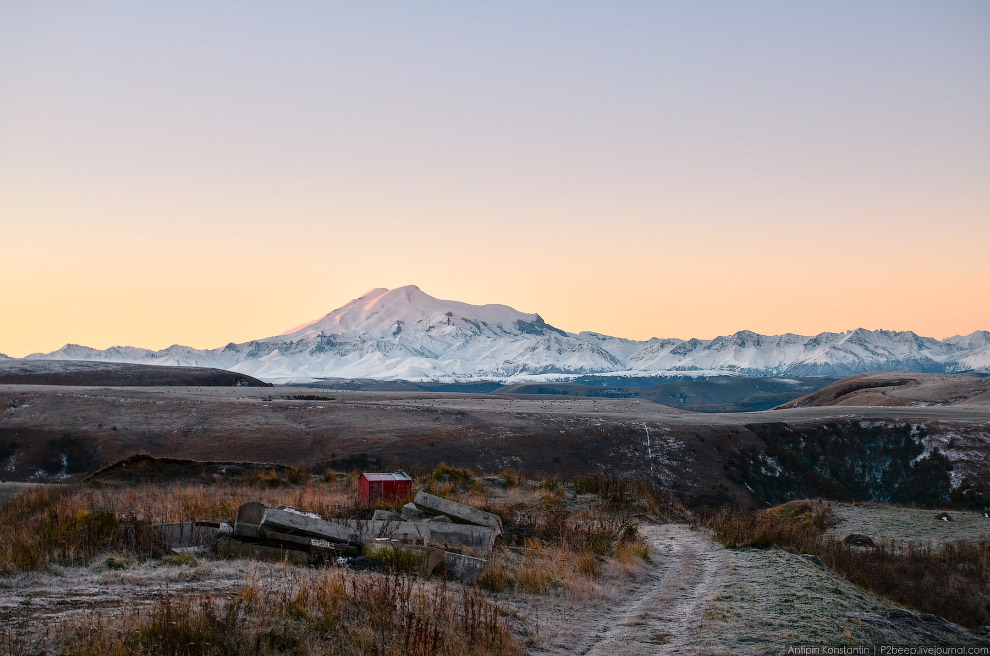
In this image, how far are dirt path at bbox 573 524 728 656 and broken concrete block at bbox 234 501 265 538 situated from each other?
16.8ft

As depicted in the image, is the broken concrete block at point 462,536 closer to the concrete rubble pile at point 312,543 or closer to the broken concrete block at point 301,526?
the concrete rubble pile at point 312,543

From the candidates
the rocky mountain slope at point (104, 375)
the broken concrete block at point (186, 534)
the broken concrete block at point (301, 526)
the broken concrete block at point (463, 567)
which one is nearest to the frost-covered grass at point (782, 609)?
the broken concrete block at point (463, 567)

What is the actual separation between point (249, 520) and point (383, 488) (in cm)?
696

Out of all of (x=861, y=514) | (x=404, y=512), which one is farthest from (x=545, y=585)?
(x=861, y=514)

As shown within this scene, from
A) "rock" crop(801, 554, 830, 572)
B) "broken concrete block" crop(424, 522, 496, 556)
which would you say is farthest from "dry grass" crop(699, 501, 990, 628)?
"broken concrete block" crop(424, 522, 496, 556)

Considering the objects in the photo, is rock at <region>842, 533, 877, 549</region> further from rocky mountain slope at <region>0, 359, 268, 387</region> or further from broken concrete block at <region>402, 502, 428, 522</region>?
rocky mountain slope at <region>0, 359, 268, 387</region>

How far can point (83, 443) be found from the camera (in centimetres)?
5234

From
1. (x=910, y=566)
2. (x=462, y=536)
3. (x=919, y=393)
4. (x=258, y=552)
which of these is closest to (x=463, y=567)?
(x=462, y=536)

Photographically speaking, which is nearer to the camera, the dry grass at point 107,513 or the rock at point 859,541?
the dry grass at point 107,513

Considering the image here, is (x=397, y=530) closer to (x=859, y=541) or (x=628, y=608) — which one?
(x=628, y=608)

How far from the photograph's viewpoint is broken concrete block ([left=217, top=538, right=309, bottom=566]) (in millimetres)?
10234

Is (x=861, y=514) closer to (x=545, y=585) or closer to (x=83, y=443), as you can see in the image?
(x=545, y=585)

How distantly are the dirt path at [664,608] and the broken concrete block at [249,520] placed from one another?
16.8 feet

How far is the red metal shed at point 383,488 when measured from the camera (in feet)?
57.1
